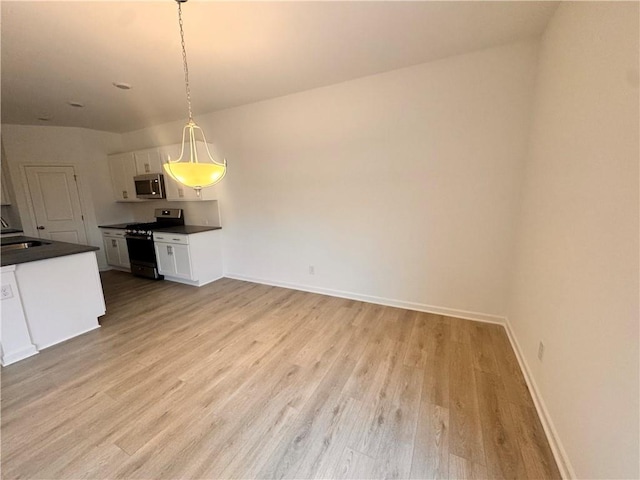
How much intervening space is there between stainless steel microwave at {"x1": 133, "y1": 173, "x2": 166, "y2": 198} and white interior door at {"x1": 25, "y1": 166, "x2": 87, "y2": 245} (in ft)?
4.19

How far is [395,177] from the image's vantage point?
3059 mm

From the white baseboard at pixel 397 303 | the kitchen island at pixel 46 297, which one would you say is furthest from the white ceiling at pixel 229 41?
the white baseboard at pixel 397 303

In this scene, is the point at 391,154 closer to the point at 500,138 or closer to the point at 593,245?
the point at 500,138

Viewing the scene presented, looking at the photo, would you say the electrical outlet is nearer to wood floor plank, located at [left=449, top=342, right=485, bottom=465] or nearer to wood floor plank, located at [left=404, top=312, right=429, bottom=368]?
wood floor plank, located at [left=404, top=312, right=429, bottom=368]

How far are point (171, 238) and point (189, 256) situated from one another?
449 millimetres

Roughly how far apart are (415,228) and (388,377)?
1.64 metres

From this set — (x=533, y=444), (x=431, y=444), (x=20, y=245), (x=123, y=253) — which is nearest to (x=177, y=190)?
(x=123, y=253)

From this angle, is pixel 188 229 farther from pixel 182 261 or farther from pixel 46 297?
pixel 46 297

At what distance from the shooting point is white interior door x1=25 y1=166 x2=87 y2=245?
15.4ft

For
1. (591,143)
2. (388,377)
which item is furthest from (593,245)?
(388,377)

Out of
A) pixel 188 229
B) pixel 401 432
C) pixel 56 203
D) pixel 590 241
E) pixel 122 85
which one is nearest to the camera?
pixel 590 241

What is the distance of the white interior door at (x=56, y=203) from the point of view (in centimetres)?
468

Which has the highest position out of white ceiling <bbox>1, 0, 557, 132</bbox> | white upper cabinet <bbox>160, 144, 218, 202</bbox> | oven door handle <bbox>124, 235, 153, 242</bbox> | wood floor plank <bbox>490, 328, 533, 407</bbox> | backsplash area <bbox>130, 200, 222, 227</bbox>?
white ceiling <bbox>1, 0, 557, 132</bbox>

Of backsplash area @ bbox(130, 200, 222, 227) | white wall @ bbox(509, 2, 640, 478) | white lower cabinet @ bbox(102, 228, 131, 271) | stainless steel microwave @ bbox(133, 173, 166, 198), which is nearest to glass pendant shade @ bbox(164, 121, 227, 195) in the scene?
white wall @ bbox(509, 2, 640, 478)
